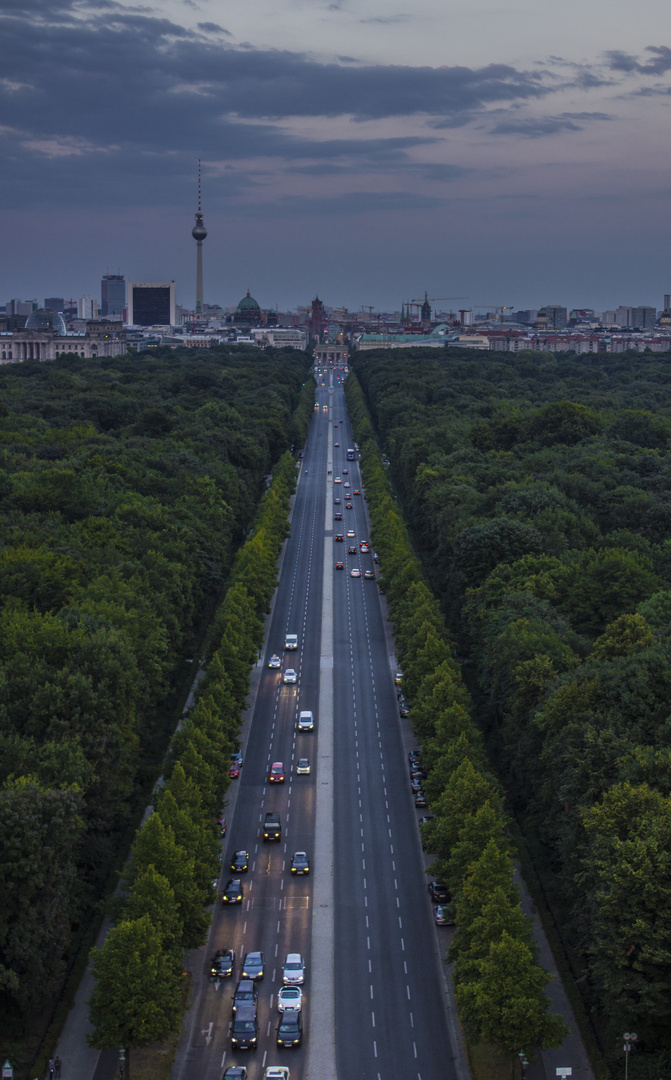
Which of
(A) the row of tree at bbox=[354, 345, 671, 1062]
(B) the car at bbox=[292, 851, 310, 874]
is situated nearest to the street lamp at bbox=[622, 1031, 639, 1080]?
(A) the row of tree at bbox=[354, 345, 671, 1062]

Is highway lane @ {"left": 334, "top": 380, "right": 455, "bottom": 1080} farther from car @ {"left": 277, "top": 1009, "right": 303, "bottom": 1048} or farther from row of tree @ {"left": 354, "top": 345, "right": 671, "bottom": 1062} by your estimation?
row of tree @ {"left": 354, "top": 345, "right": 671, "bottom": 1062}

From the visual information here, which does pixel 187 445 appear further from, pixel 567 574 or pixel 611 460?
pixel 567 574

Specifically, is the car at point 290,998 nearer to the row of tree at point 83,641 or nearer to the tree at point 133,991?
the tree at point 133,991

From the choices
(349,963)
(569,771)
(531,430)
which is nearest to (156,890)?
(349,963)

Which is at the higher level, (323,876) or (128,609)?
(128,609)

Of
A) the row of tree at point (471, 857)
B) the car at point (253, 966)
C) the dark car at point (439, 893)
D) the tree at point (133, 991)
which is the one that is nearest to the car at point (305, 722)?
the row of tree at point (471, 857)

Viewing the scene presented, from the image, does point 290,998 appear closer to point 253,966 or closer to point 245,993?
point 245,993
